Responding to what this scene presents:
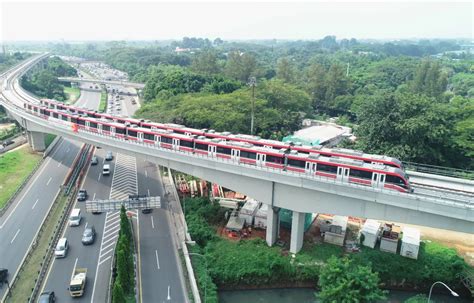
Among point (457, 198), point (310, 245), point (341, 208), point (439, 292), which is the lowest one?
point (439, 292)

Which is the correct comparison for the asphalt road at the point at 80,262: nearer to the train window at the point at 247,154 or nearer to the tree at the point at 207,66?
the train window at the point at 247,154

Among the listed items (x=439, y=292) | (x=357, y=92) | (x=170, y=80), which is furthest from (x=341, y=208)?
(x=357, y=92)

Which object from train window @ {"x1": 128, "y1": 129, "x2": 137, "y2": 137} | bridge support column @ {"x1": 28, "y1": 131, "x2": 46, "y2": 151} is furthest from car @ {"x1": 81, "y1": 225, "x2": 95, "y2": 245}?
bridge support column @ {"x1": 28, "y1": 131, "x2": 46, "y2": 151}

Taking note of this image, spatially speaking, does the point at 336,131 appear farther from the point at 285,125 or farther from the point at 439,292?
the point at 439,292

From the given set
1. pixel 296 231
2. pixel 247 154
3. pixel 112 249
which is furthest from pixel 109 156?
pixel 296 231

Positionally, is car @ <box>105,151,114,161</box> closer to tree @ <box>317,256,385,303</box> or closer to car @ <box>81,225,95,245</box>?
car @ <box>81,225,95,245</box>

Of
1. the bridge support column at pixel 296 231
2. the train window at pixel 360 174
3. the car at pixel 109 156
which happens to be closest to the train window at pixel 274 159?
the bridge support column at pixel 296 231
